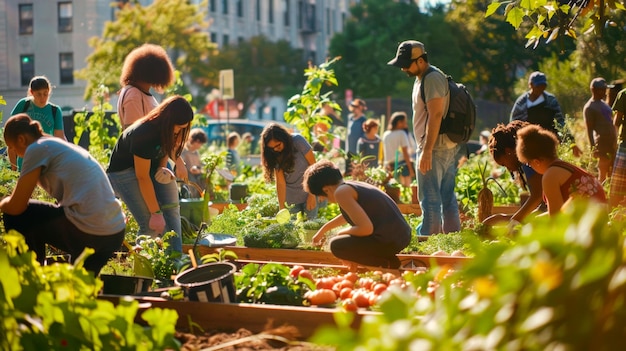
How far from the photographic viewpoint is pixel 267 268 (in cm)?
606

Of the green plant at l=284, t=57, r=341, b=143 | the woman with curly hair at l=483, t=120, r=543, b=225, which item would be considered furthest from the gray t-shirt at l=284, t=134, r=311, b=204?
the green plant at l=284, t=57, r=341, b=143

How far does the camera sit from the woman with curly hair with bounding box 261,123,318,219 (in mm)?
9688

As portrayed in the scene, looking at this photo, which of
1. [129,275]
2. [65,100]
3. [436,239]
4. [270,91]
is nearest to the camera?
[129,275]

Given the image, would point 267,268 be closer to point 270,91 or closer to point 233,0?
point 270,91

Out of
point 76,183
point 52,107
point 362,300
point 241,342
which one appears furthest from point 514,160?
point 52,107

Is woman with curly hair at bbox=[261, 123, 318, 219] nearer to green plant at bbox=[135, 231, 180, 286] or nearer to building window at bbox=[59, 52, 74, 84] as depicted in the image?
green plant at bbox=[135, 231, 180, 286]

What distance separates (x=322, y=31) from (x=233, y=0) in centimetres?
1384

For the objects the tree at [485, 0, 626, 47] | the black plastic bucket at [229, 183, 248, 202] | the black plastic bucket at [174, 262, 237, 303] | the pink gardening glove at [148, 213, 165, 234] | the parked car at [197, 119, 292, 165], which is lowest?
the parked car at [197, 119, 292, 165]

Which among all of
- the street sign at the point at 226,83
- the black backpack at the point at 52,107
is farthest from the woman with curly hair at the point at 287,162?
the street sign at the point at 226,83

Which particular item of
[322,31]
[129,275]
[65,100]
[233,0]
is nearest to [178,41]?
[65,100]

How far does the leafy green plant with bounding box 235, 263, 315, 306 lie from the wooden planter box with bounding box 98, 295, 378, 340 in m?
0.35

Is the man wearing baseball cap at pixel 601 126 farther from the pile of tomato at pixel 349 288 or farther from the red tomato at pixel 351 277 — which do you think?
the red tomato at pixel 351 277

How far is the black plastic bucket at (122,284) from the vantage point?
6402 millimetres

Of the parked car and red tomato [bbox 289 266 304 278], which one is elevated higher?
red tomato [bbox 289 266 304 278]
